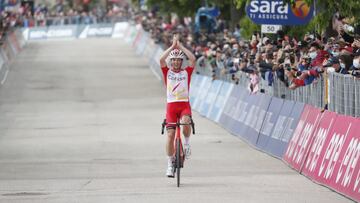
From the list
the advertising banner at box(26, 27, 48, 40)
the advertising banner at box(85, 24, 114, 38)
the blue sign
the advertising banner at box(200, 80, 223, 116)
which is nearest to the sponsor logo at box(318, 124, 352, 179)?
the blue sign

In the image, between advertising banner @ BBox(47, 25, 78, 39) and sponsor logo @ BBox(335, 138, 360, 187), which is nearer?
sponsor logo @ BBox(335, 138, 360, 187)

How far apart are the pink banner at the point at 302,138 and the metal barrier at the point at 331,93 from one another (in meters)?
0.27

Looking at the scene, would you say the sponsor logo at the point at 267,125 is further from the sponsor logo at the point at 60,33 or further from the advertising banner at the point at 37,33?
the sponsor logo at the point at 60,33

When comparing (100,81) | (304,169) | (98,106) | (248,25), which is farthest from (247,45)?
(100,81)

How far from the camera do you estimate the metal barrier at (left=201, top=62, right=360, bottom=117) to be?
18.0 meters

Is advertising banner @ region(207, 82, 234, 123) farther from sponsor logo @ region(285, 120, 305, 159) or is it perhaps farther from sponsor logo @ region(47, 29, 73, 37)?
sponsor logo @ region(47, 29, 73, 37)

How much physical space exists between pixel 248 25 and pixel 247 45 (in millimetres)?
3238

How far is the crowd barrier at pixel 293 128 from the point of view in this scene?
1647cm

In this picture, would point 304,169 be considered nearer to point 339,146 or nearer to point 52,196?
point 339,146

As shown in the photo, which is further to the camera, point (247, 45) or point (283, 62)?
point (247, 45)

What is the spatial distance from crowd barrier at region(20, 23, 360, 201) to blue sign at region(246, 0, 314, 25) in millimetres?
1707

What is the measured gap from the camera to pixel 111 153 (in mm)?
24359

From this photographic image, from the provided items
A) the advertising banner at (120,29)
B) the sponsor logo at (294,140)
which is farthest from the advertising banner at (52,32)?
the sponsor logo at (294,140)

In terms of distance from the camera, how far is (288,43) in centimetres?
2561
